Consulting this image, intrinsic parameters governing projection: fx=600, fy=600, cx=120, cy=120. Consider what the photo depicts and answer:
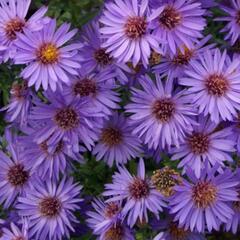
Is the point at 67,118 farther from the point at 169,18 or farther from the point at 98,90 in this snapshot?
the point at 169,18

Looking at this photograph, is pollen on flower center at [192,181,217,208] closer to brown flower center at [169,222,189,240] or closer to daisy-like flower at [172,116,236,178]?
daisy-like flower at [172,116,236,178]

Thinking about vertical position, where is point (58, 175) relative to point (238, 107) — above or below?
below

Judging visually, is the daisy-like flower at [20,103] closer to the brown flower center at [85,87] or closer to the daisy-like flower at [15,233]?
the brown flower center at [85,87]

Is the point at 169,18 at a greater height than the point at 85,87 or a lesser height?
greater

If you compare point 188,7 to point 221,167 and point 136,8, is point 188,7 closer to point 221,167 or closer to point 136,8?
point 136,8

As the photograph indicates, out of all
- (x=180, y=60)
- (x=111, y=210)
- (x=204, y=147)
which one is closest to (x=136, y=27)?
(x=180, y=60)

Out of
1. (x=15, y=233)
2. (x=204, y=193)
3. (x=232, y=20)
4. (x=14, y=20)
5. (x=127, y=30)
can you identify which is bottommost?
(x=15, y=233)

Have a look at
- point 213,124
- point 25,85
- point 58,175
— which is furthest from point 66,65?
point 213,124
